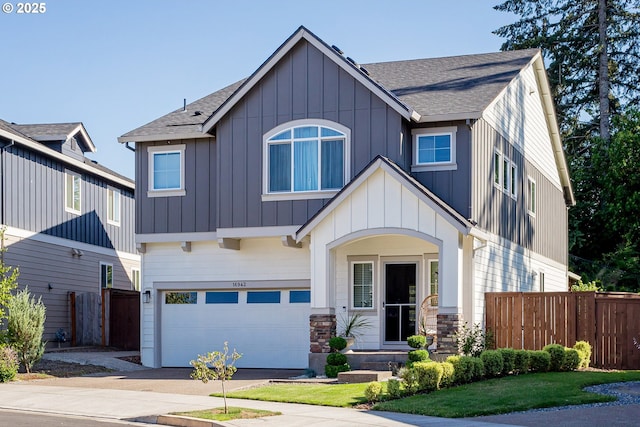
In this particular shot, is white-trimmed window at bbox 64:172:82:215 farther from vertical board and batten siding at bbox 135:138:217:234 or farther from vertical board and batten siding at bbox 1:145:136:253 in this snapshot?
vertical board and batten siding at bbox 135:138:217:234

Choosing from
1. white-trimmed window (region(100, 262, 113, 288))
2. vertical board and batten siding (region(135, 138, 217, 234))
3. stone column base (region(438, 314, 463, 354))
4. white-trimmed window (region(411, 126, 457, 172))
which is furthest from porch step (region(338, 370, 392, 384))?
white-trimmed window (region(100, 262, 113, 288))

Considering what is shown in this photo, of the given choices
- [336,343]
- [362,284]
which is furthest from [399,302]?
[336,343]

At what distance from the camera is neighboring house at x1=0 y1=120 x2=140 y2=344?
27.2 metres

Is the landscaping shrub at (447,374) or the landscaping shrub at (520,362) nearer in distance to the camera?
the landscaping shrub at (447,374)

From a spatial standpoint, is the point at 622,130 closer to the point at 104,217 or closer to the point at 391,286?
the point at 391,286

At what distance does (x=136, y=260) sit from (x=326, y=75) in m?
15.9

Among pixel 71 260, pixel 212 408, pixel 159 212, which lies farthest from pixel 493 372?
pixel 71 260

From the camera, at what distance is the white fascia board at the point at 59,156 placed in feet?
87.4

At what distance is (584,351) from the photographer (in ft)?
69.7

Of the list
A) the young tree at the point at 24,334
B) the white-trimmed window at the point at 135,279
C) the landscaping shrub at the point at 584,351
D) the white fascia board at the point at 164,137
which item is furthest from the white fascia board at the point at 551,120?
the young tree at the point at 24,334

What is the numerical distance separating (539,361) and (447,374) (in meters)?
3.34

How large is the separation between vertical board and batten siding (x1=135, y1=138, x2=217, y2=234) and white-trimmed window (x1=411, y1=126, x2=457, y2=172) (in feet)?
18.5

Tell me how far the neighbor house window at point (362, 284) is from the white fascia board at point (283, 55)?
13.3 ft

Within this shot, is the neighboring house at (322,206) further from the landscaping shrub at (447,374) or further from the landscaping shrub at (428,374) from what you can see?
the landscaping shrub at (428,374)
